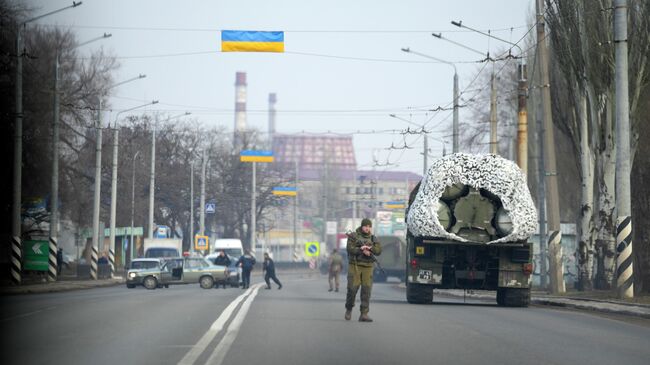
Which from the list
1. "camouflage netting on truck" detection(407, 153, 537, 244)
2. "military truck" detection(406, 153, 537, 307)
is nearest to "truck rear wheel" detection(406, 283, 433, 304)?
"military truck" detection(406, 153, 537, 307)

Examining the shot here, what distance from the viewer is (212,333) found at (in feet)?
55.6

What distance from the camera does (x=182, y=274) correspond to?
52125 millimetres

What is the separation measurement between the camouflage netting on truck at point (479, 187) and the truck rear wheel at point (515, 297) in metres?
1.48

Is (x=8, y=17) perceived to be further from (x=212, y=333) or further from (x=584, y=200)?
(x=212, y=333)

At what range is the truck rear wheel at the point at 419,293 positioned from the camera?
93.9ft

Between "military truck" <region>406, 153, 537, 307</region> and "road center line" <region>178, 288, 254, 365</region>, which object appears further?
"military truck" <region>406, 153, 537, 307</region>

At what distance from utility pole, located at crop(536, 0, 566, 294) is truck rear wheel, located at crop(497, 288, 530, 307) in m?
9.61

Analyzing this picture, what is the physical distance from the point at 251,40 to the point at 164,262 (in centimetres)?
1661

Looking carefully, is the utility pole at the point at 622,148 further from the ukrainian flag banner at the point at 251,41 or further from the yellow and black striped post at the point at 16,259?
the yellow and black striped post at the point at 16,259

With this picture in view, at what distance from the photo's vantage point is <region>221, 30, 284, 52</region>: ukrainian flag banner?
38.9 m

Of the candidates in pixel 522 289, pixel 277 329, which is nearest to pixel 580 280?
pixel 522 289

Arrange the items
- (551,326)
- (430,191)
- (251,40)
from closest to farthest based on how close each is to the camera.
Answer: (551,326) → (430,191) → (251,40)

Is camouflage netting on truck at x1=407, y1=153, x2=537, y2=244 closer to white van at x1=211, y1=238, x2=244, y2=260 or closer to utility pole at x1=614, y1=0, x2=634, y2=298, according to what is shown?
utility pole at x1=614, y1=0, x2=634, y2=298

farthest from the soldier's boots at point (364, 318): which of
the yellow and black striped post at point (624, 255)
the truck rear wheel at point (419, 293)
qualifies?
the yellow and black striped post at point (624, 255)
